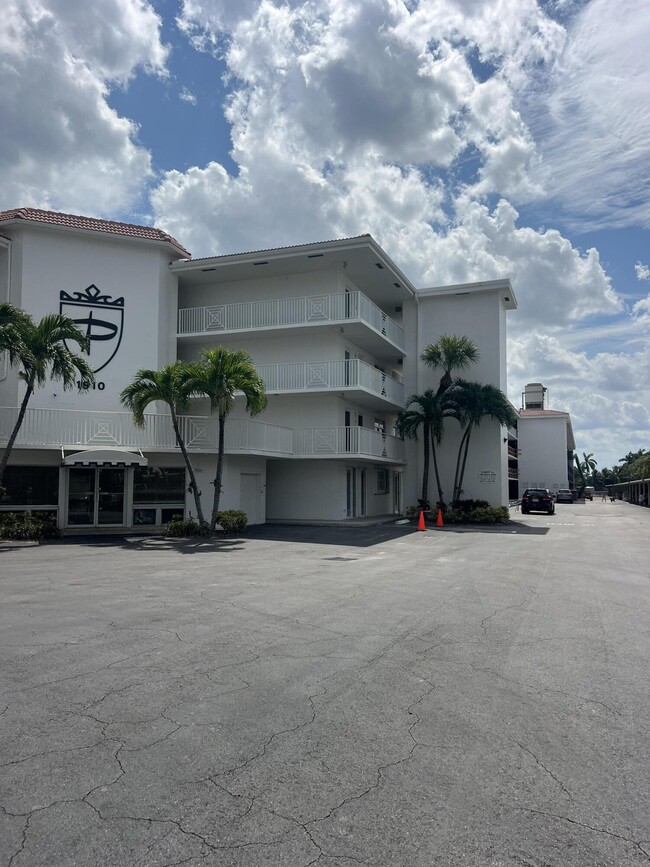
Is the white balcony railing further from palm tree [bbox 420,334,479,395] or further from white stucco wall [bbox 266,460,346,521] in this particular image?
white stucco wall [bbox 266,460,346,521]

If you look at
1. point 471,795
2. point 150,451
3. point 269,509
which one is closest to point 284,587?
point 471,795

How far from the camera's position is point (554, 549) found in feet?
62.9

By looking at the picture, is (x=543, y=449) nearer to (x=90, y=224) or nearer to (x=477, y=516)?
(x=477, y=516)

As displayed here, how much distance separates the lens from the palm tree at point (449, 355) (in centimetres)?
3080

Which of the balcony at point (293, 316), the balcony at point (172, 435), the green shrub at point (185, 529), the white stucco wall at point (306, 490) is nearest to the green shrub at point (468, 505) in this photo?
the balcony at point (172, 435)

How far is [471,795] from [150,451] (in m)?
20.9

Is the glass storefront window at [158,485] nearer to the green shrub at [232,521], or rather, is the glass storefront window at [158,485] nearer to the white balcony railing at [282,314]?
the green shrub at [232,521]

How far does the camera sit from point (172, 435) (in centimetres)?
2384

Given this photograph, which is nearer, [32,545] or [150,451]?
[32,545]

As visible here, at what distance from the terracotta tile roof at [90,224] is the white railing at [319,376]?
636 cm

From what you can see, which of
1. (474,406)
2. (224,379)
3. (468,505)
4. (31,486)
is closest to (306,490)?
(468,505)

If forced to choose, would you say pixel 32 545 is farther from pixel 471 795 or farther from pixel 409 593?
pixel 471 795

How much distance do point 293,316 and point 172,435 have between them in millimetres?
7985

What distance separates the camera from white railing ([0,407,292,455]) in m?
21.7
